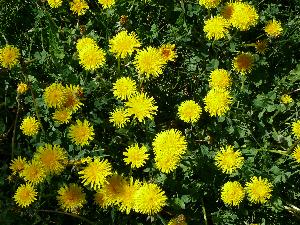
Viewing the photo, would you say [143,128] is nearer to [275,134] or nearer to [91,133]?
[91,133]

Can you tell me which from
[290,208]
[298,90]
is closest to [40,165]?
[290,208]

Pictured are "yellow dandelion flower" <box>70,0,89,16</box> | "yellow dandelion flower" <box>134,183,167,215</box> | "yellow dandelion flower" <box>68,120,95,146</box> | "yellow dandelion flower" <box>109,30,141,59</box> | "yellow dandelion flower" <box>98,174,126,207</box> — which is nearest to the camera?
"yellow dandelion flower" <box>134,183,167,215</box>

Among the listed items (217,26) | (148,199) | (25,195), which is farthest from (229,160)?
(25,195)

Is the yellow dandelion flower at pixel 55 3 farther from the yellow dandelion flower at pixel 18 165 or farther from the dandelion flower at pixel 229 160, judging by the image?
the dandelion flower at pixel 229 160

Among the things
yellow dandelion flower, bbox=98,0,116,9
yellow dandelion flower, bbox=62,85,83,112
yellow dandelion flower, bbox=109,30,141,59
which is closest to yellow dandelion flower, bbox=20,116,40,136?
yellow dandelion flower, bbox=62,85,83,112

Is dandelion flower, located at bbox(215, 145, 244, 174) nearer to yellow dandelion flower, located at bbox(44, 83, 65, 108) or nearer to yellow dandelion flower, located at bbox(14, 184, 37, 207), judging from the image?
yellow dandelion flower, located at bbox(44, 83, 65, 108)
